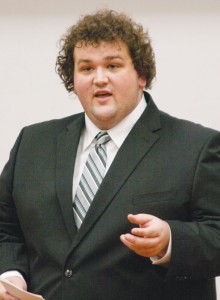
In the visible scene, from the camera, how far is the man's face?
2.27 meters

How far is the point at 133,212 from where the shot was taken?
2152 millimetres

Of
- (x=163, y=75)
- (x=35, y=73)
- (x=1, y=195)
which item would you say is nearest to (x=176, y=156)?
(x=1, y=195)

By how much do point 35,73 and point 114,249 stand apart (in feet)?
3.83

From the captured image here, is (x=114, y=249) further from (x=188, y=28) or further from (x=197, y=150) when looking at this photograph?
(x=188, y=28)

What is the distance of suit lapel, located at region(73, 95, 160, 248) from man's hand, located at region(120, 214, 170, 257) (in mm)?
247

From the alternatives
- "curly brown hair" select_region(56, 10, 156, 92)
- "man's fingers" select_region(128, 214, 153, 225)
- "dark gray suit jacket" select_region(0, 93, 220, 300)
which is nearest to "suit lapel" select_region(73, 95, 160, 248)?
"dark gray suit jacket" select_region(0, 93, 220, 300)

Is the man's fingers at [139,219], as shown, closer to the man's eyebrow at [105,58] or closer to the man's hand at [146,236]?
the man's hand at [146,236]

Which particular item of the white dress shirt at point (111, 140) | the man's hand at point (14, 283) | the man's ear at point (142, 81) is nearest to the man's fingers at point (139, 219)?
the white dress shirt at point (111, 140)

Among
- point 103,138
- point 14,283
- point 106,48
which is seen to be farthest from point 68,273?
point 106,48

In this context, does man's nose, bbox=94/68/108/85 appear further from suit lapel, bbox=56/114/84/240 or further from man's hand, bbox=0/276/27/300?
man's hand, bbox=0/276/27/300

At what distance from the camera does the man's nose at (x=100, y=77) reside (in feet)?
7.39

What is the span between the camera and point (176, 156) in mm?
2215

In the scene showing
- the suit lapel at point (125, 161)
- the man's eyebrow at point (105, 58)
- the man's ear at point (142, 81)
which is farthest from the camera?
the man's ear at point (142, 81)

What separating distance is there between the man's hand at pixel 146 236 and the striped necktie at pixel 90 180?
1.04ft
